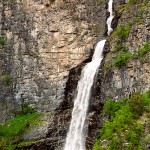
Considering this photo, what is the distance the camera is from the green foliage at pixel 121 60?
33.4 meters

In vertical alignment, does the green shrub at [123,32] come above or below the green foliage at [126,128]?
above

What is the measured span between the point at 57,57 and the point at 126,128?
1678 cm

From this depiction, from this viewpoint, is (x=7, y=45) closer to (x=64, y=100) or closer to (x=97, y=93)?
(x=64, y=100)

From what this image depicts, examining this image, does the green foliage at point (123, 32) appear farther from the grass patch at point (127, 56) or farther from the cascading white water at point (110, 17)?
the cascading white water at point (110, 17)

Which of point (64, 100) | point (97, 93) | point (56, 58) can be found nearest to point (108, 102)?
point (97, 93)

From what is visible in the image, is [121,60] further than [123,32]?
No

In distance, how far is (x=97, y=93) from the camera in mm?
34594

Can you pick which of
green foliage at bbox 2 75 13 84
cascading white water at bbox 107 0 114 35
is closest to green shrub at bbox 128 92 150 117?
cascading white water at bbox 107 0 114 35

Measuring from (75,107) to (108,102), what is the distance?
178 inches

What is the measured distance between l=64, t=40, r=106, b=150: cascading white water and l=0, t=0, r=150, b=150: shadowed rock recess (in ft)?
2.48

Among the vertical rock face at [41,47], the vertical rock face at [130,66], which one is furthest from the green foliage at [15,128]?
the vertical rock face at [130,66]

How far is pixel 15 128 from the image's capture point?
35.7m

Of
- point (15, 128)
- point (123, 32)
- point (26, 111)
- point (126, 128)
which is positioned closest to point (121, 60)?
point (123, 32)

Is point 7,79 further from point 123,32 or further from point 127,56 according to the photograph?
point 127,56
